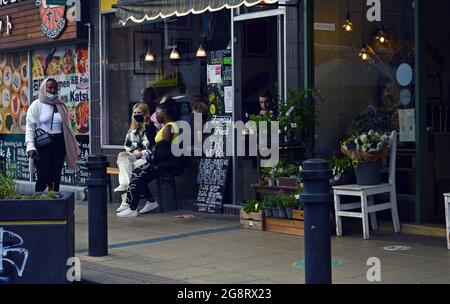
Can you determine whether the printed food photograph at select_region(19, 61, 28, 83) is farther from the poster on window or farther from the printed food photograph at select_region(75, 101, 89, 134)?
the printed food photograph at select_region(75, 101, 89, 134)

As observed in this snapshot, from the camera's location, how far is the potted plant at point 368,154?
1002cm

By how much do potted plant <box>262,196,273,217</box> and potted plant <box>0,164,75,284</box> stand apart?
358 centimetres

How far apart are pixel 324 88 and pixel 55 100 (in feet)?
12.5

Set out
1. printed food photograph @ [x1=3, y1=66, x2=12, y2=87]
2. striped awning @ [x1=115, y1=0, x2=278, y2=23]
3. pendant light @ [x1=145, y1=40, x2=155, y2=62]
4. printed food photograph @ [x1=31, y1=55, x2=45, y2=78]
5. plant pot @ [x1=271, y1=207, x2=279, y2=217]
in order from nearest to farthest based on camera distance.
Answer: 1. striped awning @ [x1=115, y1=0, x2=278, y2=23]
2. plant pot @ [x1=271, y1=207, x2=279, y2=217]
3. pendant light @ [x1=145, y1=40, x2=155, y2=62]
4. printed food photograph @ [x1=31, y1=55, x2=45, y2=78]
5. printed food photograph @ [x1=3, y1=66, x2=12, y2=87]

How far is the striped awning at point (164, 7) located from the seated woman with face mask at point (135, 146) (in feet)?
6.09

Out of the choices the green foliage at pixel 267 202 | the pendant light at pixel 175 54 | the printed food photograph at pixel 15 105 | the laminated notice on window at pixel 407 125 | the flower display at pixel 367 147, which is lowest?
the green foliage at pixel 267 202

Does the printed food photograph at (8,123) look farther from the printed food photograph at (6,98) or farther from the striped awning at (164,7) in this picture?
the striped awning at (164,7)

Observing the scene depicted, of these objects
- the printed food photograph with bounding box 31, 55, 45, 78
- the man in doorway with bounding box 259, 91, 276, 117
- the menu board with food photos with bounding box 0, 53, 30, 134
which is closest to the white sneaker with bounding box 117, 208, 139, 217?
the man in doorway with bounding box 259, 91, 276, 117

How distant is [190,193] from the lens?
13500mm

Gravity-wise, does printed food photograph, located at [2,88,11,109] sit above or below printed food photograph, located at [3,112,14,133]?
above

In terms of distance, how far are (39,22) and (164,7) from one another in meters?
5.78

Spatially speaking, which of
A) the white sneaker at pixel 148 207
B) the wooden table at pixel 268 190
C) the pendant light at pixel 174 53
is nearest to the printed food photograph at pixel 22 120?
the pendant light at pixel 174 53

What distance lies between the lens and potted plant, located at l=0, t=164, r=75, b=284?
24.6ft
